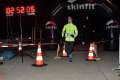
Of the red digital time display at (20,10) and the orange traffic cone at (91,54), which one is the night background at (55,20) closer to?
the red digital time display at (20,10)

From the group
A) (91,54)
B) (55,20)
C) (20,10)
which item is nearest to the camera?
(91,54)

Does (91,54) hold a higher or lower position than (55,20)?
lower

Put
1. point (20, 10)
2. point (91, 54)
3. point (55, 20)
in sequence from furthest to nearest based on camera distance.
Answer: point (55, 20)
point (20, 10)
point (91, 54)

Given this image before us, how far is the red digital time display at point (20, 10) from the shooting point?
72.9 ft

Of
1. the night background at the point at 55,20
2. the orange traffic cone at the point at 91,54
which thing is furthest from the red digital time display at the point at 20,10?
the orange traffic cone at the point at 91,54

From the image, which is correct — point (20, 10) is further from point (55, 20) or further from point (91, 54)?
point (91, 54)

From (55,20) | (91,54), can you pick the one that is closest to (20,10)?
(55,20)

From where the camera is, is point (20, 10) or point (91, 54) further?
point (20, 10)

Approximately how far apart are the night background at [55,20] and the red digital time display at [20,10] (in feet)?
0.57

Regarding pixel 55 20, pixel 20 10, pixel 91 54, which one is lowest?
pixel 91 54

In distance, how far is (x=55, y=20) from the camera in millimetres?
22375

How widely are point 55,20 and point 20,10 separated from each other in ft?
5.85

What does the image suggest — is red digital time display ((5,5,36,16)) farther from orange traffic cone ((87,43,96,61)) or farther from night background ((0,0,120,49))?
orange traffic cone ((87,43,96,61))

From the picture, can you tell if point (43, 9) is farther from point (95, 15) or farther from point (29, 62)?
point (29, 62)
